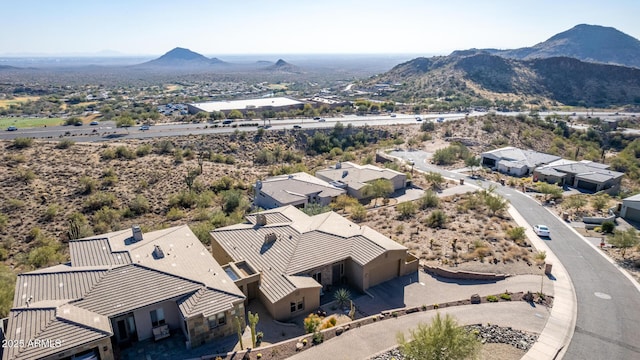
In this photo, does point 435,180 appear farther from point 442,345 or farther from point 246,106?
point 246,106

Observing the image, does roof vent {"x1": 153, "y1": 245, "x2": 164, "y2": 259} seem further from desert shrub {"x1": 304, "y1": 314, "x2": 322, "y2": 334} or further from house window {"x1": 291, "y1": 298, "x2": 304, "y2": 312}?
desert shrub {"x1": 304, "y1": 314, "x2": 322, "y2": 334}

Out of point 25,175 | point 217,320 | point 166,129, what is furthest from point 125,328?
point 166,129

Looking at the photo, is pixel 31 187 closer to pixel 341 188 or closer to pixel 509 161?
pixel 341 188

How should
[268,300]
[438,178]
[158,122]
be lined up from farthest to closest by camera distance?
[158,122] → [438,178] → [268,300]

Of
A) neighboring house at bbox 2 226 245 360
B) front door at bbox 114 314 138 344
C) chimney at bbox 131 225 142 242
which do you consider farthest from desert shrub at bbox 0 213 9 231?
front door at bbox 114 314 138 344

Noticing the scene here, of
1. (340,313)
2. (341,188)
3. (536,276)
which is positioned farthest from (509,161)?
(340,313)

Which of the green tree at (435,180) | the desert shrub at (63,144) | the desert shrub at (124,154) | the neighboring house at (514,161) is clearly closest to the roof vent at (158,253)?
the green tree at (435,180)

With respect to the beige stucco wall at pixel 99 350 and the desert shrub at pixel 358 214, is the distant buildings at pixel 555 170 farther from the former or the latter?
the beige stucco wall at pixel 99 350
